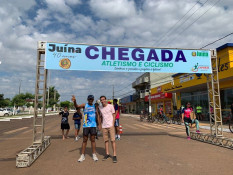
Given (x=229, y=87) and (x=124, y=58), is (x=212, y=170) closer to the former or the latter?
(x=124, y=58)

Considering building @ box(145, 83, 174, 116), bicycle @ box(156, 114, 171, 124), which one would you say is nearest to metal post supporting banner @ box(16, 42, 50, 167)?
bicycle @ box(156, 114, 171, 124)

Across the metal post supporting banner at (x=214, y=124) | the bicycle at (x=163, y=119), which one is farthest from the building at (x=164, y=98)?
the metal post supporting banner at (x=214, y=124)

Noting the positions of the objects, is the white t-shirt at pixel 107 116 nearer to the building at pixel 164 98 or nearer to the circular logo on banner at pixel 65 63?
the circular logo on banner at pixel 65 63

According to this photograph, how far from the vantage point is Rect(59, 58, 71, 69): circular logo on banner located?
7447 mm

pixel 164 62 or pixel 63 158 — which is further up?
pixel 164 62

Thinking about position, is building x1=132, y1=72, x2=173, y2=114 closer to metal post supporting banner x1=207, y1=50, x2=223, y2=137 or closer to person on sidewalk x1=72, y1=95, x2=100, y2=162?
metal post supporting banner x1=207, y1=50, x2=223, y2=137

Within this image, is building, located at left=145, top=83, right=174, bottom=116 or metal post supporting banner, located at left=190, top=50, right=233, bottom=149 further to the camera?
building, located at left=145, top=83, right=174, bottom=116

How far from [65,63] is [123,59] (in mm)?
2558

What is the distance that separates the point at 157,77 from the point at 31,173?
4041cm

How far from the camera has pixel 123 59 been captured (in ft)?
26.6

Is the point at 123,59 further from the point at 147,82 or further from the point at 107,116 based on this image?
the point at 147,82

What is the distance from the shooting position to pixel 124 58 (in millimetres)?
8125

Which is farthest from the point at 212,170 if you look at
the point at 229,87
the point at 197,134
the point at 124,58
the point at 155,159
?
the point at 229,87

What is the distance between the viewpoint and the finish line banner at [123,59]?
24.6 ft
